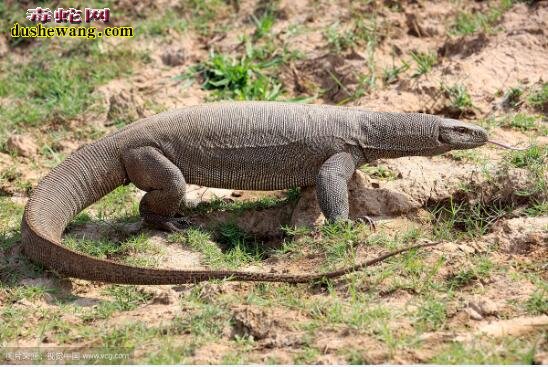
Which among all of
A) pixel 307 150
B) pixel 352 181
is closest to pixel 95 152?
pixel 307 150

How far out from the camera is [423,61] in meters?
9.99

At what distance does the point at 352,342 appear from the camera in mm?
5754

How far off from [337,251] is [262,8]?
5.30 m

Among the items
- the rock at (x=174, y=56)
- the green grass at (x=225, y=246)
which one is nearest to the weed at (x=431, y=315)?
the green grass at (x=225, y=246)

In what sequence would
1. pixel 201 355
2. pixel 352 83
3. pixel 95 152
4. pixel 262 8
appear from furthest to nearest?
1. pixel 262 8
2. pixel 352 83
3. pixel 95 152
4. pixel 201 355

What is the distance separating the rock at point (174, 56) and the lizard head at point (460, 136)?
4310 millimetres

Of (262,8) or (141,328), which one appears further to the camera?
(262,8)

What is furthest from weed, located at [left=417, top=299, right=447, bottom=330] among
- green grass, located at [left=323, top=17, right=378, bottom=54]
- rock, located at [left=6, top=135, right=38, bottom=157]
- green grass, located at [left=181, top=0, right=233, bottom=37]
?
green grass, located at [left=181, top=0, right=233, bottom=37]

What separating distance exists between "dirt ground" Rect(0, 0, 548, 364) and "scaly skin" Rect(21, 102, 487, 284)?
0.31m

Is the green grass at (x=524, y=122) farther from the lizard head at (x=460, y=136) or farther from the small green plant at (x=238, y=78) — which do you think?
the small green plant at (x=238, y=78)

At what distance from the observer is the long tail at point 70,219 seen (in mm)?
6676

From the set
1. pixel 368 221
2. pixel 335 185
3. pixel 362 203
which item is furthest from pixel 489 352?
pixel 362 203

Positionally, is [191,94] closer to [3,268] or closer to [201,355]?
[3,268]

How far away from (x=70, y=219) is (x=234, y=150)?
1.75 m
